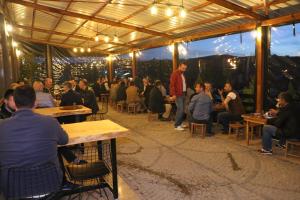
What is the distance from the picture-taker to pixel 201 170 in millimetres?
4434

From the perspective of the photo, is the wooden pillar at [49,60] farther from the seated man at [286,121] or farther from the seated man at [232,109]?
the seated man at [286,121]

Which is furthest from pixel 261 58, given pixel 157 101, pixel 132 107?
pixel 132 107

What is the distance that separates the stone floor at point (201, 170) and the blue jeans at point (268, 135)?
0.20 metres

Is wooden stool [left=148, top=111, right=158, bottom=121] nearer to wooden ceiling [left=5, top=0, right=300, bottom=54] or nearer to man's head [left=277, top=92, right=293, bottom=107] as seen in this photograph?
wooden ceiling [left=5, top=0, right=300, bottom=54]

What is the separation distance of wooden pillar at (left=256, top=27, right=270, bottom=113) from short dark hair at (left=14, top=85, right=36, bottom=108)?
5626 mm

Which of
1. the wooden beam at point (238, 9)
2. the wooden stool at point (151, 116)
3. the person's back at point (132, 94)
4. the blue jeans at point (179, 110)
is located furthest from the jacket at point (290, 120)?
the person's back at point (132, 94)

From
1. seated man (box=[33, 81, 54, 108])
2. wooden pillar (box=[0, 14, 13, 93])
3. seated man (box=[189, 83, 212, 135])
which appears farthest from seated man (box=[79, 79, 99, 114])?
→ seated man (box=[189, 83, 212, 135])

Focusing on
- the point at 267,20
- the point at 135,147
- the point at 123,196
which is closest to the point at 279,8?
the point at 267,20

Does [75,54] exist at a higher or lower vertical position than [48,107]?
higher

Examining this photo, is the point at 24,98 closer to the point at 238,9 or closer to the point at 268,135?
the point at 268,135

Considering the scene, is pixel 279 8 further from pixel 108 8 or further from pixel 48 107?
pixel 48 107

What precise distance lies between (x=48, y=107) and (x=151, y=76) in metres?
7.66

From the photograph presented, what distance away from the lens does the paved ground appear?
11.8 ft

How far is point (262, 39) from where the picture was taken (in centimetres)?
652
